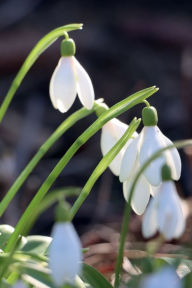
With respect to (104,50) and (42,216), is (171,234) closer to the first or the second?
(42,216)

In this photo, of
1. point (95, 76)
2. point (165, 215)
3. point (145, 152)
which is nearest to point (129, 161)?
point (145, 152)

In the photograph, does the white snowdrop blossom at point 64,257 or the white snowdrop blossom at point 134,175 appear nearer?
the white snowdrop blossom at point 64,257

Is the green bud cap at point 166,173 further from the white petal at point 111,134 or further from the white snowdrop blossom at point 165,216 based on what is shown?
the white petal at point 111,134

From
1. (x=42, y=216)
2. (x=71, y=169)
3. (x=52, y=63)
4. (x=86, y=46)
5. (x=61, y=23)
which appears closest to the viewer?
(x=42, y=216)

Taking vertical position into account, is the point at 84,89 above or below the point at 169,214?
above

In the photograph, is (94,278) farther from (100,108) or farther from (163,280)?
(163,280)

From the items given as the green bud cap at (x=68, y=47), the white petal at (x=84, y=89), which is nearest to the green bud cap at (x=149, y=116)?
the white petal at (x=84, y=89)

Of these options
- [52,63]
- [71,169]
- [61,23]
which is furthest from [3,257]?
[61,23]
